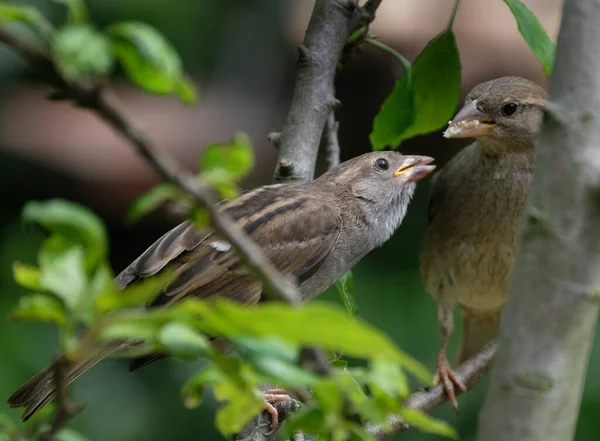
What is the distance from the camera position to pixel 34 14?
805 millimetres

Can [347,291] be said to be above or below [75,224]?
below

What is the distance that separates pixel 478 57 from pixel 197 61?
1427 millimetres

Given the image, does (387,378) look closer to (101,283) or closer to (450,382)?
(101,283)

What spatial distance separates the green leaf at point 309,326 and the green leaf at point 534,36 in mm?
1203

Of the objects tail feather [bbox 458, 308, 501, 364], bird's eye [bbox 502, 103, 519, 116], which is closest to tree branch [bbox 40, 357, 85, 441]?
bird's eye [bbox 502, 103, 519, 116]

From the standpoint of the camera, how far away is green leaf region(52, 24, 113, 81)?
0.77 metres

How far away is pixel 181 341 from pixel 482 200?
2.12 m

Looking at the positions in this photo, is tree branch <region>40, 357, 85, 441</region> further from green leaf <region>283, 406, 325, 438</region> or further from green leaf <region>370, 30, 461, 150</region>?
green leaf <region>370, 30, 461, 150</region>

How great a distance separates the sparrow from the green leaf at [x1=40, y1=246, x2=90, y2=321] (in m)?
1.21

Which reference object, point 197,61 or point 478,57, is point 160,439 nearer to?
point 197,61

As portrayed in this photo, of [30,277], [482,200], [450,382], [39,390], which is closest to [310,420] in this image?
[30,277]

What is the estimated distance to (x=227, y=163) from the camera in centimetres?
87

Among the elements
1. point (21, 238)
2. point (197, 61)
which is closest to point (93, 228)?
point (21, 238)

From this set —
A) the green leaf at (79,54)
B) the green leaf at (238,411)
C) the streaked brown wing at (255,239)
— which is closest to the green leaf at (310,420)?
the green leaf at (238,411)
